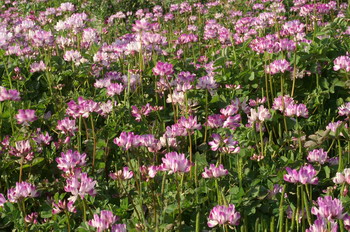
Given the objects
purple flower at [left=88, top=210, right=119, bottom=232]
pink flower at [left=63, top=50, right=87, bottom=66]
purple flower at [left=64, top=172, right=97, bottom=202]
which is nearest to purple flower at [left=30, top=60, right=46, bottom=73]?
pink flower at [left=63, top=50, right=87, bottom=66]

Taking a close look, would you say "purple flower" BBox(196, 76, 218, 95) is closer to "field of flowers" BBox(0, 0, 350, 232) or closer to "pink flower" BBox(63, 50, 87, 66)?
"field of flowers" BBox(0, 0, 350, 232)

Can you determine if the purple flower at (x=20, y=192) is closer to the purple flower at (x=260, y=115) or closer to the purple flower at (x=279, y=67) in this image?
the purple flower at (x=260, y=115)

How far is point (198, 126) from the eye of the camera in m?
2.32

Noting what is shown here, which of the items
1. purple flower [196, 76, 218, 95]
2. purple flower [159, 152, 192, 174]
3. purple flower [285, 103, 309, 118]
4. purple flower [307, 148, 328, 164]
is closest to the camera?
purple flower [159, 152, 192, 174]

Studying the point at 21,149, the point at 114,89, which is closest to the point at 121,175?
the point at 21,149

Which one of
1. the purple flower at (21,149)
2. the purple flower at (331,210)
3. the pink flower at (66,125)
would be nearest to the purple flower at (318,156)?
the purple flower at (331,210)

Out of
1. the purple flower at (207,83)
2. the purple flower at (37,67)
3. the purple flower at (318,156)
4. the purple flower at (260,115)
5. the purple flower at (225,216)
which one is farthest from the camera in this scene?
the purple flower at (37,67)

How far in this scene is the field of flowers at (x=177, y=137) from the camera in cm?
202

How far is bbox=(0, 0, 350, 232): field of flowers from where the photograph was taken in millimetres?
2023

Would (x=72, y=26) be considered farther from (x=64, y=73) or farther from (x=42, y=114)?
(x=42, y=114)

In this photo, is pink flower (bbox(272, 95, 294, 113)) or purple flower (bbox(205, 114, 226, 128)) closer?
purple flower (bbox(205, 114, 226, 128))

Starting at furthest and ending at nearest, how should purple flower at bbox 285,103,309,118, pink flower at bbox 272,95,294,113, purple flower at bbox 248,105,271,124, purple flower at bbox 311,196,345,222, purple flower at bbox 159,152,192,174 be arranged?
pink flower at bbox 272,95,294,113
purple flower at bbox 285,103,309,118
purple flower at bbox 248,105,271,124
purple flower at bbox 159,152,192,174
purple flower at bbox 311,196,345,222

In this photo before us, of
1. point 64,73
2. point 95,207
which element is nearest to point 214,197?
A: point 95,207

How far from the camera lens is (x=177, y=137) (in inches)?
101
